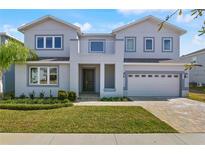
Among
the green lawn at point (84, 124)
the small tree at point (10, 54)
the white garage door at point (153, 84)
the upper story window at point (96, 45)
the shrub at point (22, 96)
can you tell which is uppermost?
the upper story window at point (96, 45)

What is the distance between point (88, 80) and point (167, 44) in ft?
27.6

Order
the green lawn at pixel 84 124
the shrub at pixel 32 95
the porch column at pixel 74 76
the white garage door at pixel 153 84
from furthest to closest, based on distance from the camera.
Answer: the white garage door at pixel 153 84 → the porch column at pixel 74 76 → the shrub at pixel 32 95 → the green lawn at pixel 84 124

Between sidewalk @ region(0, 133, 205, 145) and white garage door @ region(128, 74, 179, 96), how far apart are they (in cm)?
1221

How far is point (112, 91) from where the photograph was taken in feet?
62.2

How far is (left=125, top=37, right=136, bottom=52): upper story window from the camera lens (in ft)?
72.5

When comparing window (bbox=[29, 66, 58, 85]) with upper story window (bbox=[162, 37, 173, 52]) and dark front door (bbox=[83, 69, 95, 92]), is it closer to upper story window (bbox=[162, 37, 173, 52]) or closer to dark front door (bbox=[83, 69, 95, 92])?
dark front door (bbox=[83, 69, 95, 92])

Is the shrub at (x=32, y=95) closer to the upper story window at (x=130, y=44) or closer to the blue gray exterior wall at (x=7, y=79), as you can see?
the blue gray exterior wall at (x=7, y=79)

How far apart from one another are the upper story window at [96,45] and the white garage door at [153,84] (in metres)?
4.14

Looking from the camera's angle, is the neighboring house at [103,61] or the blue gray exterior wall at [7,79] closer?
the neighboring house at [103,61]

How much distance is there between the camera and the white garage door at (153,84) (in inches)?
783

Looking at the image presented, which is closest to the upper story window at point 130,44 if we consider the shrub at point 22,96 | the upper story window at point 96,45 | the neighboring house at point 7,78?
the upper story window at point 96,45

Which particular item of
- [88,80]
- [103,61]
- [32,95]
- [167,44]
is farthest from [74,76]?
[167,44]

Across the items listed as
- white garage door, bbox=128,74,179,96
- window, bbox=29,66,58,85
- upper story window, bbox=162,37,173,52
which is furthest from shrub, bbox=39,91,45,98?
upper story window, bbox=162,37,173,52
